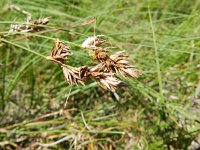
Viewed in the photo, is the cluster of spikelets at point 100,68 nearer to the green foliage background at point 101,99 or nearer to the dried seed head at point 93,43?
the dried seed head at point 93,43

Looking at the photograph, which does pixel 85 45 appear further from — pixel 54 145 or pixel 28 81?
pixel 28 81

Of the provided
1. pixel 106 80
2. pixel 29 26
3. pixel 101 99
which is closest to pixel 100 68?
pixel 106 80

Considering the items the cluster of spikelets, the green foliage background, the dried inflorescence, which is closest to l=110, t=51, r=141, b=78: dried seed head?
the cluster of spikelets

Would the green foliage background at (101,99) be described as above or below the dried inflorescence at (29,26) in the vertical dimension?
below

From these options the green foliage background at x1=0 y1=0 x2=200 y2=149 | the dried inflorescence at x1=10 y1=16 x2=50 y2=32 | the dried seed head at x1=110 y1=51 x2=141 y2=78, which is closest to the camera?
the dried seed head at x1=110 y1=51 x2=141 y2=78

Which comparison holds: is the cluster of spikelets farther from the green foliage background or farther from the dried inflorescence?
the green foliage background

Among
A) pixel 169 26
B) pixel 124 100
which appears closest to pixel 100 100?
pixel 124 100

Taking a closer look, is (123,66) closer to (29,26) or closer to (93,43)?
(93,43)

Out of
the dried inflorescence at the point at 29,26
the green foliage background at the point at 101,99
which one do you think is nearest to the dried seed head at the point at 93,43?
the dried inflorescence at the point at 29,26

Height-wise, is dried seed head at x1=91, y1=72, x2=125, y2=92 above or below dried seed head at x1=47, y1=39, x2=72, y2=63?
below
